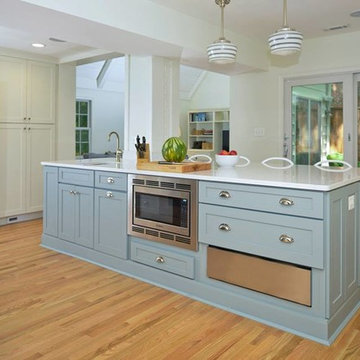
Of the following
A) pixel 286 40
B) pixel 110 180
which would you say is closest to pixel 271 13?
pixel 286 40

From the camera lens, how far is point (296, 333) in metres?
2.25

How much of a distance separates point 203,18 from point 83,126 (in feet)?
17.6

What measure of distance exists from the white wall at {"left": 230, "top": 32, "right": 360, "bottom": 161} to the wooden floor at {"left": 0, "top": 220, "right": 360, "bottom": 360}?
10.7 feet

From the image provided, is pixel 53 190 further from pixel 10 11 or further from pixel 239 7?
pixel 239 7

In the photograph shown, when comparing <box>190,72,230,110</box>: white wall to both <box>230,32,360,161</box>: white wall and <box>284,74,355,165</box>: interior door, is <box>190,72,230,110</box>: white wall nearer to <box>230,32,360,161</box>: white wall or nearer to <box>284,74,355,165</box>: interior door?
<box>230,32,360,161</box>: white wall

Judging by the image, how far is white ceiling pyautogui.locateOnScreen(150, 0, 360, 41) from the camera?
12.1 feet

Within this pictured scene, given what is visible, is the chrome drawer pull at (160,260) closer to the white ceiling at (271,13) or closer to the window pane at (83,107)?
the white ceiling at (271,13)

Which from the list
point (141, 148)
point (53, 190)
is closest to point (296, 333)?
point (141, 148)

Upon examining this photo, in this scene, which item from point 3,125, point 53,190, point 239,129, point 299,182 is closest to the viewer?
point 299,182

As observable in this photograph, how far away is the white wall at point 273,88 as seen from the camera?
15.9 ft

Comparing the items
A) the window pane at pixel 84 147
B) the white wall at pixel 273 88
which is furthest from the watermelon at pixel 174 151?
→ the window pane at pixel 84 147

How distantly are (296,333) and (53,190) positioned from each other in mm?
2647

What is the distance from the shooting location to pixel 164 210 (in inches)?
116

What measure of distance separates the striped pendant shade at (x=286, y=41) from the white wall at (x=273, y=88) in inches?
94.8
